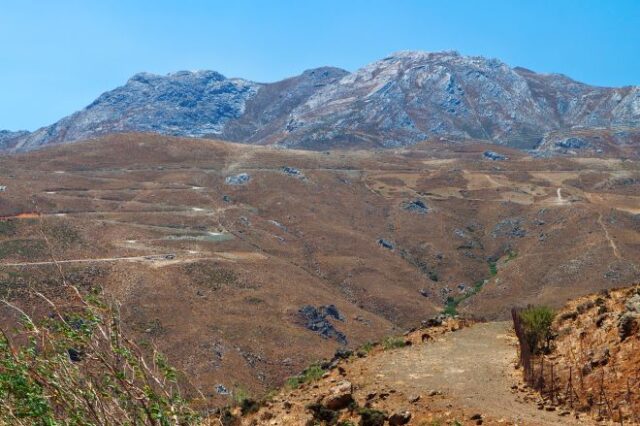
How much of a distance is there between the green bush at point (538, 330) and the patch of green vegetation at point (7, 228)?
59.7m

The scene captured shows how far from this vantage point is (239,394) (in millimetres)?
14836

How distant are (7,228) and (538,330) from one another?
203ft

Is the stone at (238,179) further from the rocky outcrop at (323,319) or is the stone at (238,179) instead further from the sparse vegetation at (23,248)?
the rocky outcrop at (323,319)

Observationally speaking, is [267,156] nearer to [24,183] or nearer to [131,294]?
[24,183]

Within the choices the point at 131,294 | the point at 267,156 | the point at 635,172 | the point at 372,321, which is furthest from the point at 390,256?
the point at 635,172

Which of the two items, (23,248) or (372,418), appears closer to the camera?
(372,418)

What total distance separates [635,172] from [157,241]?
94352 millimetres

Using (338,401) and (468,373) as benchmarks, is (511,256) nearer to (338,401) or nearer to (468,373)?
(468,373)

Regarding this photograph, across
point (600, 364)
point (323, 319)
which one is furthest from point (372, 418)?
point (323, 319)

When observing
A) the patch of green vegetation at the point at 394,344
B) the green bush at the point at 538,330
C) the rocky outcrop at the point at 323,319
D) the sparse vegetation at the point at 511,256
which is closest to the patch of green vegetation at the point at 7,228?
the rocky outcrop at the point at 323,319

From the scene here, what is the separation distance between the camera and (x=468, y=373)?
1384cm

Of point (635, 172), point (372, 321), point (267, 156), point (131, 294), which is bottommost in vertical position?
point (372, 321)

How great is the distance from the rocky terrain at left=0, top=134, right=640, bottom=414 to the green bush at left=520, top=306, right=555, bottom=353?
17291 mm

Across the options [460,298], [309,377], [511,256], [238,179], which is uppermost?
[238,179]
